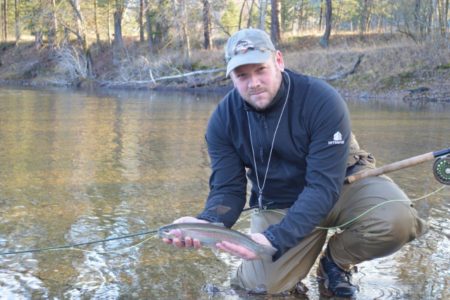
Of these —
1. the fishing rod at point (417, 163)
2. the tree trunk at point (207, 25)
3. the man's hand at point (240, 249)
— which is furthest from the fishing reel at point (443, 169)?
the tree trunk at point (207, 25)

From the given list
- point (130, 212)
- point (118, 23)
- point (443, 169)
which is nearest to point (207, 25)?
point (118, 23)

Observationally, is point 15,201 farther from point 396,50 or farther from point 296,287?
point 396,50

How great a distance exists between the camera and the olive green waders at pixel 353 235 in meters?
3.23

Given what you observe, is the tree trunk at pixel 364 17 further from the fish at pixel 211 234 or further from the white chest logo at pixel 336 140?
the fish at pixel 211 234

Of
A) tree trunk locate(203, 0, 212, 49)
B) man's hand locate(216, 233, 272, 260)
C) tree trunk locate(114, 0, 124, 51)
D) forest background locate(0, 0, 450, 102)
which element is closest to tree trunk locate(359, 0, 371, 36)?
forest background locate(0, 0, 450, 102)

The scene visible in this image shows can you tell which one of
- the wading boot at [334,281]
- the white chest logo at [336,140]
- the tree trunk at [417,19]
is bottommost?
the wading boot at [334,281]

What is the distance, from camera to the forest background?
22.4 m

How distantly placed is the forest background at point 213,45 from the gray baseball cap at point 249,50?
16984 mm

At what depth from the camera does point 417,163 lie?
12.1ft

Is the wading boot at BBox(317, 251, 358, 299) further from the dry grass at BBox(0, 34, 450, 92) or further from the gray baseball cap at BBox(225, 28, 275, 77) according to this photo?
the dry grass at BBox(0, 34, 450, 92)

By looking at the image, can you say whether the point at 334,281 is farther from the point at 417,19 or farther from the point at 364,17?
the point at 364,17

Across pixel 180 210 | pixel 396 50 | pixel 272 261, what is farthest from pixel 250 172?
pixel 396 50

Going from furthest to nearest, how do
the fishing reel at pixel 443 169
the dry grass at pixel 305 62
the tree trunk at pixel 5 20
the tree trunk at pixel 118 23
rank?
the tree trunk at pixel 5 20 → the tree trunk at pixel 118 23 → the dry grass at pixel 305 62 → the fishing reel at pixel 443 169

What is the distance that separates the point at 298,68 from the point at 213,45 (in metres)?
10.9
